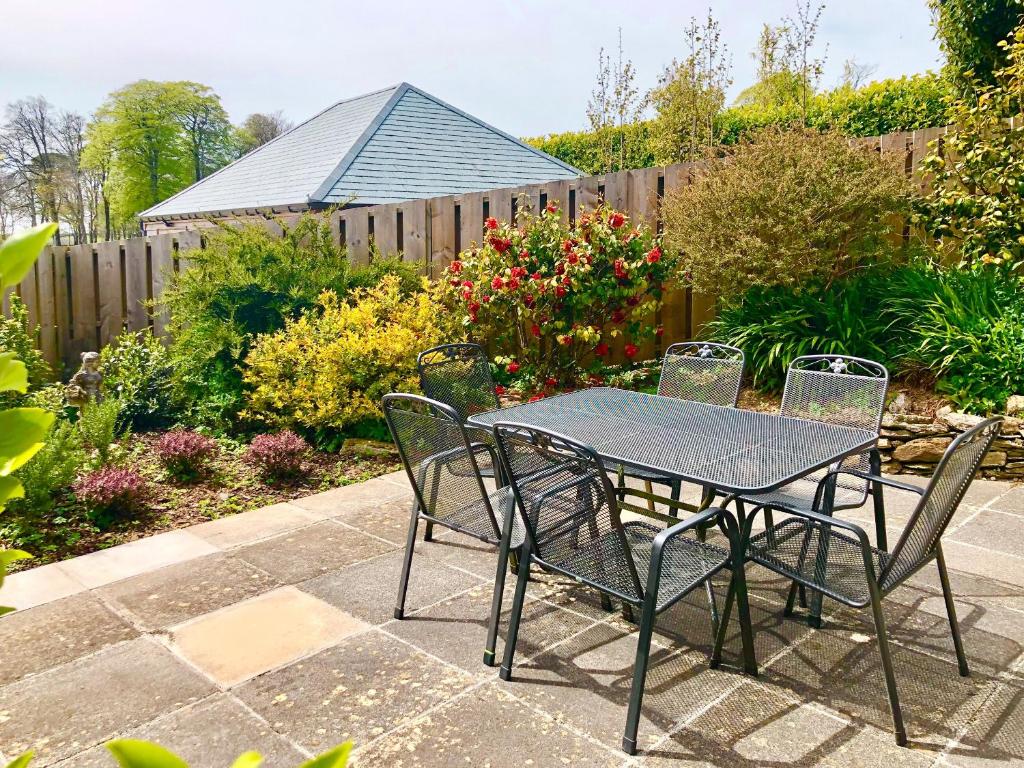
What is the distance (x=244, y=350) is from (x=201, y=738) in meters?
5.14

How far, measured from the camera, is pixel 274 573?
145 inches

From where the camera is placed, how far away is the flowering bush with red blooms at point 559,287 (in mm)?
6734

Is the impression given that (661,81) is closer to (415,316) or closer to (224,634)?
(415,316)

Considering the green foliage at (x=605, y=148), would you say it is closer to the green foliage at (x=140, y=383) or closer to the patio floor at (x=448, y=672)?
the green foliage at (x=140, y=383)

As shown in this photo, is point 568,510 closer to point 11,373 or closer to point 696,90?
point 11,373

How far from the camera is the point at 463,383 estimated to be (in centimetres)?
437

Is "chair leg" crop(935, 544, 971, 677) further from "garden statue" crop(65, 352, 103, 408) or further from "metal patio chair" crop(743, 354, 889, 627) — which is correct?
"garden statue" crop(65, 352, 103, 408)

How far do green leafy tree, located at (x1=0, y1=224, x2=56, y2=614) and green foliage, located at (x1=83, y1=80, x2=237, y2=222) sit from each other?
53.3 metres

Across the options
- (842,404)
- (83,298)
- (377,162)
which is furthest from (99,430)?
(377,162)

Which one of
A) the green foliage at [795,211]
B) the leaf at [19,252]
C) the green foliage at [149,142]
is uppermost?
the green foliage at [149,142]

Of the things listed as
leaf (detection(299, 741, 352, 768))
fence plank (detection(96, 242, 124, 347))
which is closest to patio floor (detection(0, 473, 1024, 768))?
leaf (detection(299, 741, 352, 768))

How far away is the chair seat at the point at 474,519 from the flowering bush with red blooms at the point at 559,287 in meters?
3.75

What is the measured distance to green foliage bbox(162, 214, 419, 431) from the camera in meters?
7.05

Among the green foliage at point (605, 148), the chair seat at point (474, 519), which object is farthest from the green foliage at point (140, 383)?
the green foliage at point (605, 148)
